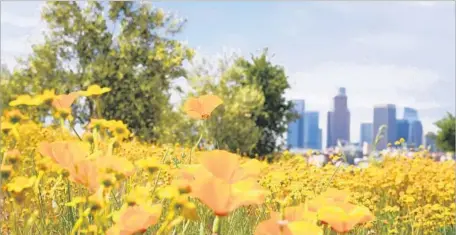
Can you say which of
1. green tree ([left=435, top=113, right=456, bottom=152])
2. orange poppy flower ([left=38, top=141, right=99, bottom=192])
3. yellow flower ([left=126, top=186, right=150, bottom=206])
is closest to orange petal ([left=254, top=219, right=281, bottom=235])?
yellow flower ([left=126, top=186, right=150, bottom=206])

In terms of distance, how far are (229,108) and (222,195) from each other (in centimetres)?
1438

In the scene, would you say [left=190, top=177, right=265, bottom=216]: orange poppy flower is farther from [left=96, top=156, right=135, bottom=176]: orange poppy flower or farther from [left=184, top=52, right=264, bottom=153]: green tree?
[left=184, top=52, right=264, bottom=153]: green tree

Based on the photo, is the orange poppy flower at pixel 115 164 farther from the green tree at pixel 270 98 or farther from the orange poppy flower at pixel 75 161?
the green tree at pixel 270 98

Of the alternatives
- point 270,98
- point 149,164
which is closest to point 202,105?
point 149,164

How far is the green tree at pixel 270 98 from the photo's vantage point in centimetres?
1895

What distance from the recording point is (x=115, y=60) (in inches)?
557

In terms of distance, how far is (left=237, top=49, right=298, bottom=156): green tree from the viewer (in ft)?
62.2

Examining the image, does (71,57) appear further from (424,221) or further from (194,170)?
(194,170)

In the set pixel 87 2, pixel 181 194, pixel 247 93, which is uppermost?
pixel 87 2

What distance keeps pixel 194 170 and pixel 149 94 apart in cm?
1295

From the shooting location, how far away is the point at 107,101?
45.7ft

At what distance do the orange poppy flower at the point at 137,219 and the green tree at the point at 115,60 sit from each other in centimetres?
1248

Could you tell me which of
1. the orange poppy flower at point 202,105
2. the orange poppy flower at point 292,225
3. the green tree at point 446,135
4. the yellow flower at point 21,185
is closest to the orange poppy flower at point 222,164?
the orange poppy flower at point 292,225

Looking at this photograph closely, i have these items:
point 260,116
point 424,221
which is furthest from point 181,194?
point 260,116
